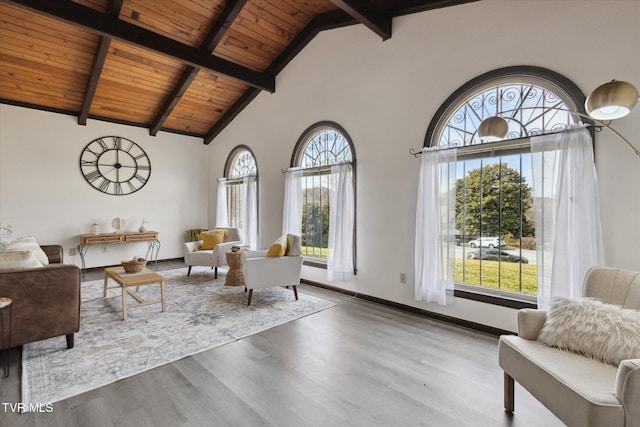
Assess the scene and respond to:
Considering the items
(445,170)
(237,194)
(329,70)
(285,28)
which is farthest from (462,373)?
(237,194)

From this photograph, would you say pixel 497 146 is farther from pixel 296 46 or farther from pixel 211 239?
pixel 211 239

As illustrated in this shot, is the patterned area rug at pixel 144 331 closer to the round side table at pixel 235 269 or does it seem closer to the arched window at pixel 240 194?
the round side table at pixel 235 269

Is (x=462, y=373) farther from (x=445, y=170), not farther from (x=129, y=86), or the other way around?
(x=129, y=86)

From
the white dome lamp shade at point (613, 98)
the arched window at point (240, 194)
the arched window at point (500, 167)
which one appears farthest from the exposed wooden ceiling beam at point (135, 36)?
the white dome lamp shade at point (613, 98)

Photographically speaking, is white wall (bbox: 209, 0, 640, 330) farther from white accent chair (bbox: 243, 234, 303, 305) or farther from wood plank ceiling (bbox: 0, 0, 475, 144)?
white accent chair (bbox: 243, 234, 303, 305)

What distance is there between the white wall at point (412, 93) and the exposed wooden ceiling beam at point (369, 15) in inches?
5.8

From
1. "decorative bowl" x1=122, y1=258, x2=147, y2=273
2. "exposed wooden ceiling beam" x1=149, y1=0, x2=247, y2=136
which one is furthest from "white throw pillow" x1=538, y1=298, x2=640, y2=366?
"exposed wooden ceiling beam" x1=149, y1=0, x2=247, y2=136

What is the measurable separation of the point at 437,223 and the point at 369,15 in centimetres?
247

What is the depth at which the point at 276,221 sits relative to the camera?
18.0 ft

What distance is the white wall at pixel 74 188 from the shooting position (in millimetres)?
5125

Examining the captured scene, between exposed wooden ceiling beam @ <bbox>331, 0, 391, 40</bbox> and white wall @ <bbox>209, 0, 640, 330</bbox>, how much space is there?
147mm

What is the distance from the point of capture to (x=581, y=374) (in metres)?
1.45

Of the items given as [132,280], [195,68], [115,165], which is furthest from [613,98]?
[115,165]

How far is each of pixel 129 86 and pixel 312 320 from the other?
498 cm
